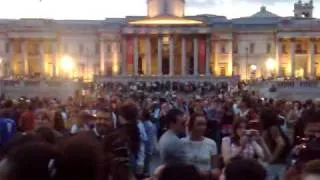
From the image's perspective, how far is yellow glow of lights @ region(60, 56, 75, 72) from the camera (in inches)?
3881

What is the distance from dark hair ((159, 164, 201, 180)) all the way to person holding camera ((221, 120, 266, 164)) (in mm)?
4206

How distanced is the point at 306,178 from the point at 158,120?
1828 cm

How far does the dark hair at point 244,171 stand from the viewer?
18.0ft

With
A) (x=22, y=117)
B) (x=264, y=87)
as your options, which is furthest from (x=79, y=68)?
(x=22, y=117)

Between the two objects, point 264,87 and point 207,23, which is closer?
point 264,87

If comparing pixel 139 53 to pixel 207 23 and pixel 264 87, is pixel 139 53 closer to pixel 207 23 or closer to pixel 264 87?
pixel 207 23

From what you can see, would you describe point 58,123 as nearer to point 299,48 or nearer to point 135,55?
point 135,55

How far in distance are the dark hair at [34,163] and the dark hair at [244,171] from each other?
1.14 meters

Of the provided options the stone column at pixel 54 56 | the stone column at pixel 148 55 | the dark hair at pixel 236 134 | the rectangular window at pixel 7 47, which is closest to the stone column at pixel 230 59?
the stone column at pixel 148 55

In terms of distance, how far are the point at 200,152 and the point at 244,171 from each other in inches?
161

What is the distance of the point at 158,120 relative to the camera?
76.3 feet

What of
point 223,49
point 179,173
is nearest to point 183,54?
point 223,49

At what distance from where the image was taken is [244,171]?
552cm

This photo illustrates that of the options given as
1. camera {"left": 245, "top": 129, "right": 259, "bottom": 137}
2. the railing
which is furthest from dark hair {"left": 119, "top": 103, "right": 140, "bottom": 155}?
the railing
